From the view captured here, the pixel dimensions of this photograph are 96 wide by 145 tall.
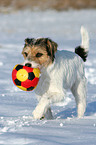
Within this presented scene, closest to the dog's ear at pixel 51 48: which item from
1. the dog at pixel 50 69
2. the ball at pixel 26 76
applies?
the dog at pixel 50 69

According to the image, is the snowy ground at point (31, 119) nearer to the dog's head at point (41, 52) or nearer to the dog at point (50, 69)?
the dog at point (50, 69)

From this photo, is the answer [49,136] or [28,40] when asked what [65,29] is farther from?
[49,136]

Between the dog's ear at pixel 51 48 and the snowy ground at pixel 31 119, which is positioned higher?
the dog's ear at pixel 51 48

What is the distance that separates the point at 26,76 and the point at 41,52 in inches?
15.9

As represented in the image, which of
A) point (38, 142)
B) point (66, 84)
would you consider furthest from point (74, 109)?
point (38, 142)

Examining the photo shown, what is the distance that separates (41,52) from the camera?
4.80m

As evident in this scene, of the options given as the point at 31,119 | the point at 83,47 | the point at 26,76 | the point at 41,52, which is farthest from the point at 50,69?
the point at 83,47

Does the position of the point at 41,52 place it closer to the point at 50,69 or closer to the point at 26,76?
the point at 50,69

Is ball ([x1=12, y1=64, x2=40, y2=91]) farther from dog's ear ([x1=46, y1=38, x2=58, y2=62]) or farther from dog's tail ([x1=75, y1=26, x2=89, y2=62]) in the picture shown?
dog's tail ([x1=75, y1=26, x2=89, y2=62])

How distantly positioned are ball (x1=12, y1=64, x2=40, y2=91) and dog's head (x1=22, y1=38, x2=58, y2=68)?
5.3 inches

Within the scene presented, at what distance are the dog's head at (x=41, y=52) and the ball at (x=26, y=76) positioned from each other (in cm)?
13

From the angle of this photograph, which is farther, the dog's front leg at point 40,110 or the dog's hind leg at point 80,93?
the dog's hind leg at point 80,93

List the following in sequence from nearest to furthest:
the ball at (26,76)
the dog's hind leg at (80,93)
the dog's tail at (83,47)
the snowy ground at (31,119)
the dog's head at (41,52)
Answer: the snowy ground at (31,119) < the ball at (26,76) < the dog's head at (41,52) < the dog's hind leg at (80,93) < the dog's tail at (83,47)

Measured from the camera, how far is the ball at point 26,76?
4.63 m
